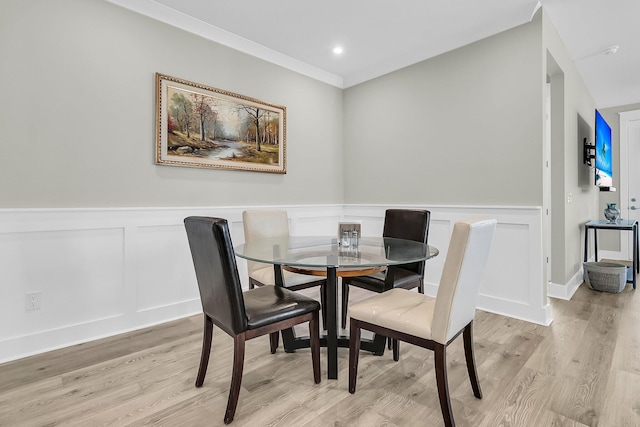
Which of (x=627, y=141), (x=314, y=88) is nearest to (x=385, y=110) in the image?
(x=314, y=88)

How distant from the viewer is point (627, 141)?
5117 mm

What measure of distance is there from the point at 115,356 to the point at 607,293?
462 centimetres

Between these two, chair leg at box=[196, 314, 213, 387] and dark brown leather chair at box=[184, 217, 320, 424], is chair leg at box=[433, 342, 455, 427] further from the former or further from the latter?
chair leg at box=[196, 314, 213, 387]

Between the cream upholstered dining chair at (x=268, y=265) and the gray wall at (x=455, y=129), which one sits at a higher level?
the gray wall at (x=455, y=129)

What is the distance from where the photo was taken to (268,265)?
2.62 metres

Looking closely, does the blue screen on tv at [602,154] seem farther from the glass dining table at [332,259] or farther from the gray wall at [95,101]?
the gray wall at [95,101]

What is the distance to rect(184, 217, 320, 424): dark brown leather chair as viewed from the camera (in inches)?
57.5

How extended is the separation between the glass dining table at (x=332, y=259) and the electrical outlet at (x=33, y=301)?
1403 millimetres

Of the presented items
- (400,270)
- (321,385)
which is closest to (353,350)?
(321,385)

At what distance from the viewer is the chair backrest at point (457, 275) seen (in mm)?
1363

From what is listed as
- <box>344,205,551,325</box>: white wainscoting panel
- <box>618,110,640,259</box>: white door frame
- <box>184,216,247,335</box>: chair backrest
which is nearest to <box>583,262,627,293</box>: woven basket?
<box>344,205,551,325</box>: white wainscoting panel

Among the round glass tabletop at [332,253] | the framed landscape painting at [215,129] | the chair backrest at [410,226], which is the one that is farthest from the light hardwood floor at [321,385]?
the framed landscape painting at [215,129]

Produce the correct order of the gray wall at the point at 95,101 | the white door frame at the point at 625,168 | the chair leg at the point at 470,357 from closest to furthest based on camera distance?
the chair leg at the point at 470,357 < the gray wall at the point at 95,101 < the white door frame at the point at 625,168

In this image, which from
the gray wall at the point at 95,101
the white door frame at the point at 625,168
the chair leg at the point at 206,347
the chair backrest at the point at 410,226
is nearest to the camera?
the chair leg at the point at 206,347
